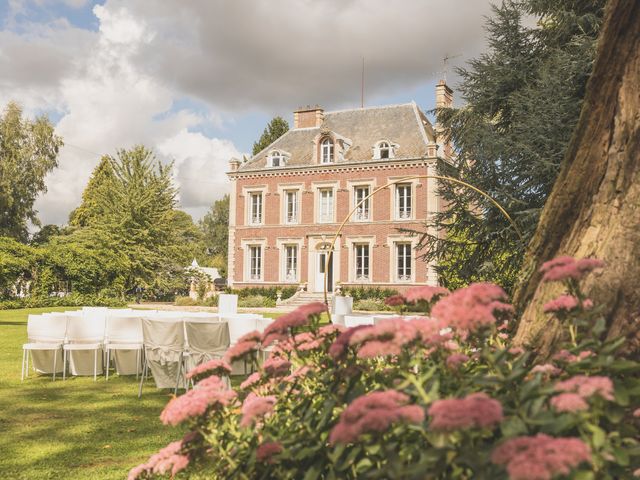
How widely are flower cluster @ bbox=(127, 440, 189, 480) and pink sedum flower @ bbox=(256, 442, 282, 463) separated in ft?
1.51

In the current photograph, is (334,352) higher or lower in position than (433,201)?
lower

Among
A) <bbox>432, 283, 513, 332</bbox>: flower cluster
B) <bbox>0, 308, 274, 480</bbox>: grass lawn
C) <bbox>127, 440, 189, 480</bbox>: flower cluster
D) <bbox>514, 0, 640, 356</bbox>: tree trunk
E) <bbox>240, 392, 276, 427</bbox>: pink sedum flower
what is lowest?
<bbox>0, 308, 274, 480</bbox>: grass lawn

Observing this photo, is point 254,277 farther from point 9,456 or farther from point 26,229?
point 9,456

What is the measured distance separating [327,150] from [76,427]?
83.9ft

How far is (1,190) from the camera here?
33.7 meters

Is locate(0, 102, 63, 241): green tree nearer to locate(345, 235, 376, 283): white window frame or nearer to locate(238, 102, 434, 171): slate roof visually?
locate(238, 102, 434, 171): slate roof

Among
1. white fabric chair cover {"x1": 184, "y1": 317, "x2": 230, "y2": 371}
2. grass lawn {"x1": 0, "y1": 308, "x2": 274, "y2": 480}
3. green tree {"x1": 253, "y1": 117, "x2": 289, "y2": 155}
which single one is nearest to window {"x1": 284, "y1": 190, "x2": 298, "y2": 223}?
green tree {"x1": 253, "y1": 117, "x2": 289, "y2": 155}

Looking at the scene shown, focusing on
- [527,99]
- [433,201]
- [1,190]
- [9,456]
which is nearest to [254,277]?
[433,201]

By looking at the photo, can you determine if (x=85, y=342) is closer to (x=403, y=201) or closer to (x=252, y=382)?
(x=252, y=382)

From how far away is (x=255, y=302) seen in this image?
28.3 meters

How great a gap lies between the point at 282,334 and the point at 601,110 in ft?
6.75

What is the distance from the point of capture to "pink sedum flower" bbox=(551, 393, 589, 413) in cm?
171

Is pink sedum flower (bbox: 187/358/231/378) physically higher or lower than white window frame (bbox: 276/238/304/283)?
lower

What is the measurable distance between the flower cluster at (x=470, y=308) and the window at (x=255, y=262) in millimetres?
29640
